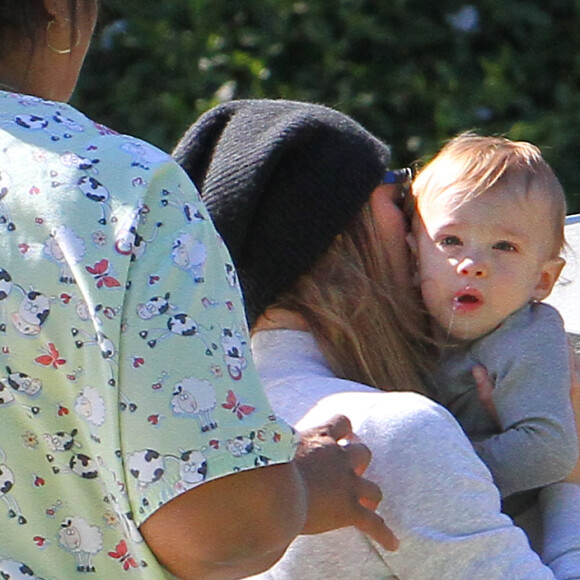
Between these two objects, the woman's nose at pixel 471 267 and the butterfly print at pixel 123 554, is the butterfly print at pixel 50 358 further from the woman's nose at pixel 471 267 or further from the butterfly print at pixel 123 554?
the woman's nose at pixel 471 267

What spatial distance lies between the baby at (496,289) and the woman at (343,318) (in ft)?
0.18

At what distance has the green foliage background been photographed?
5340mm

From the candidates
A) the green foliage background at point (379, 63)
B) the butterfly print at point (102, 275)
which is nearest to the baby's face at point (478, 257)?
the butterfly print at point (102, 275)

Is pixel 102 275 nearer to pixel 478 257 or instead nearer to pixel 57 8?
pixel 57 8

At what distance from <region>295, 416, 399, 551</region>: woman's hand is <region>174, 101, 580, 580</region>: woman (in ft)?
0.36

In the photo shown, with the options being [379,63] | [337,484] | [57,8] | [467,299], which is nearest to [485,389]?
[467,299]

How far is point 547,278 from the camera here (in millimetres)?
2029

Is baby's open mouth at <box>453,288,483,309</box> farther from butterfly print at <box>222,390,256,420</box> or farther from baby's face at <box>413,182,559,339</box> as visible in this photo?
butterfly print at <box>222,390,256,420</box>

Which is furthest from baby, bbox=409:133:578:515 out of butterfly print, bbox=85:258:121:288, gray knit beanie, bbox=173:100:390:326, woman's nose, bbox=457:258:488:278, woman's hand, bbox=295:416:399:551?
butterfly print, bbox=85:258:121:288

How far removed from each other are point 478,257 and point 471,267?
0.07 feet

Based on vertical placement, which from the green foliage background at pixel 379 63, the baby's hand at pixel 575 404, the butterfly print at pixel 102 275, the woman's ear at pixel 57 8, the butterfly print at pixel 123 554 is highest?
the woman's ear at pixel 57 8

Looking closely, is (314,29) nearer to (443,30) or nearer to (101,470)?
(443,30)

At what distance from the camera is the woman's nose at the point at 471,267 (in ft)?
6.34

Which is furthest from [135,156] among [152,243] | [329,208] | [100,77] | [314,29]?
[100,77]
